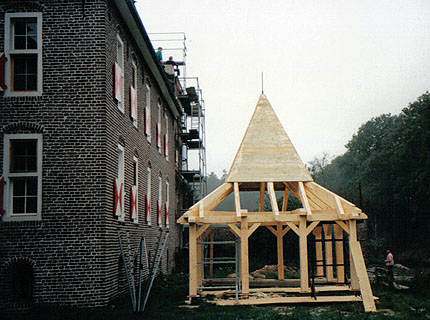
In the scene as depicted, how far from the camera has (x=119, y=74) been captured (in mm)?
14695

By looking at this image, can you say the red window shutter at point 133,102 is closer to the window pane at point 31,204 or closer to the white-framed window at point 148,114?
the white-framed window at point 148,114

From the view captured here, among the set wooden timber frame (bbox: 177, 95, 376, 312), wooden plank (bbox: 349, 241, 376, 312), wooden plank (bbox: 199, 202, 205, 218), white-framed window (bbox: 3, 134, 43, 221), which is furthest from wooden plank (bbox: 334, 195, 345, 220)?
white-framed window (bbox: 3, 134, 43, 221)

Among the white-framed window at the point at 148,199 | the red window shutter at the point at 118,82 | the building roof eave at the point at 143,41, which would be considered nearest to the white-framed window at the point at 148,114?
the building roof eave at the point at 143,41

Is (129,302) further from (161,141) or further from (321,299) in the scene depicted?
(161,141)

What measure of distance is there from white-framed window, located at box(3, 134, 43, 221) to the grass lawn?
251 cm

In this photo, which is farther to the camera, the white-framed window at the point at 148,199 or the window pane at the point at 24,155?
the white-framed window at the point at 148,199

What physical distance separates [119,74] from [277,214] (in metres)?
6.07

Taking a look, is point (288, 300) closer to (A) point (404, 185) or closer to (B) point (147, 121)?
(B) point (147, 121)

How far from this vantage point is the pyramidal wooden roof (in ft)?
52.4

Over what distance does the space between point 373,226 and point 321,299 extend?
34364mm

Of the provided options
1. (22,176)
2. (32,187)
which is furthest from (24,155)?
(32,187)

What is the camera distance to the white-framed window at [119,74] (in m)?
14.4

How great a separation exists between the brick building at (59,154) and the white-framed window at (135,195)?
1.74 metres

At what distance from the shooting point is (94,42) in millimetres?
13359
